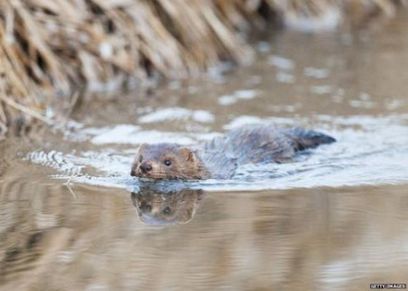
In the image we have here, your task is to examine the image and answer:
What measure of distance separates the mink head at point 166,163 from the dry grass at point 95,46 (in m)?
1.22

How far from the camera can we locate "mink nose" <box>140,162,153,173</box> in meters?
5.75

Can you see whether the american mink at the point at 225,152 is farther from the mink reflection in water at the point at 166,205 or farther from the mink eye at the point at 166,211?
the mink eye at the point at 166,211

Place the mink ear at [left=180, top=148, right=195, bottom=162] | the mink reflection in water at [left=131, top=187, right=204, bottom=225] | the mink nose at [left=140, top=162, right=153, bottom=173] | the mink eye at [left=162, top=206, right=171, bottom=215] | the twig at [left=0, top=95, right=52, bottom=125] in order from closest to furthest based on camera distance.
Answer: the mink reflection in water at [left=131, top=187, right=204, bottom=225], the mink eye at [left=162, top=206, right=171, bottom=215], the mink nose at [left=140, top=162, right=153, bottom=173], the mink ear at [left=180, top=148, right=195, bottom=162], the twig at [left=0, top=95, right=52, bottom=125]

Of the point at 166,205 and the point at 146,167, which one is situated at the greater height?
the point at 146,167

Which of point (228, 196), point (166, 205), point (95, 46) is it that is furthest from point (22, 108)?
point (228, 196)

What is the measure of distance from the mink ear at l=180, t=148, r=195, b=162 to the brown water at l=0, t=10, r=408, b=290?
0.21 metres

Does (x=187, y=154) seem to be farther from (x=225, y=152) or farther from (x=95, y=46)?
(x=95, y=46)

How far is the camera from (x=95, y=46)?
7988 mm

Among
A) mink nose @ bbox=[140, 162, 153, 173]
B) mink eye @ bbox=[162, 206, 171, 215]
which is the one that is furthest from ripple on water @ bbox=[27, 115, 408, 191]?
mink eye @ bbox=[162, 206, 171, 215]

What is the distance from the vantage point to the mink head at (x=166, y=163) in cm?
579

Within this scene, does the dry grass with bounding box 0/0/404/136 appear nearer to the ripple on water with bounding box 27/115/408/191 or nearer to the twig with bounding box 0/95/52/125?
the twig with bounding box 0/95/52/125

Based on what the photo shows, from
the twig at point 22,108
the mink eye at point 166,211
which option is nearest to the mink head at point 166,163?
the mink eye at point 166,211

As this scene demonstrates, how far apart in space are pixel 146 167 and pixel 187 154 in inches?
13.9

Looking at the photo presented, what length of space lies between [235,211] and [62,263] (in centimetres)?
109
